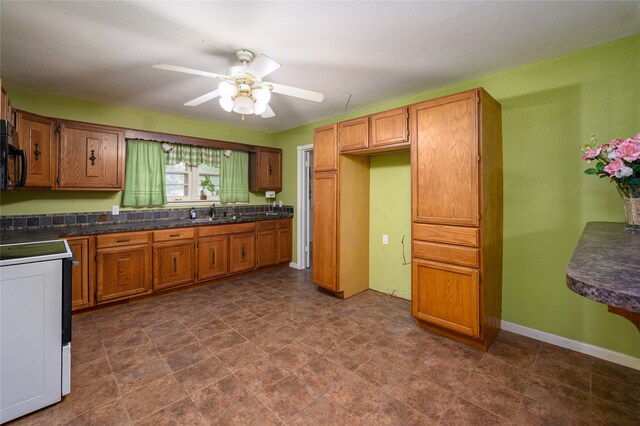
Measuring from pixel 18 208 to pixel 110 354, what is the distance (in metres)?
2.16

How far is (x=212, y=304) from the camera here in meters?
3.32

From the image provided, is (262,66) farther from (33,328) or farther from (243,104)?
(33,328)

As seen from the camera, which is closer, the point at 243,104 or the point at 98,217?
the point at 243,104

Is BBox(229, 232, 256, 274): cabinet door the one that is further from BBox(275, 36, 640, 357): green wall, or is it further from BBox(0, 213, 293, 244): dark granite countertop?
BBox(275, 36, 640, 357): green wall

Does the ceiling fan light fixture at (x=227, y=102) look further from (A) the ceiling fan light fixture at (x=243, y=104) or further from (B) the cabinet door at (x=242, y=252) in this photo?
(B) the cabinet door at (x=242, y=252)

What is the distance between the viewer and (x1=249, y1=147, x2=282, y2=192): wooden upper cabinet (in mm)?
4883

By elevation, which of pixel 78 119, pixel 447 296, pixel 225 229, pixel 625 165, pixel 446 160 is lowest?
pixel 447 296

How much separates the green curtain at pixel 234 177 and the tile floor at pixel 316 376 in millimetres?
2229

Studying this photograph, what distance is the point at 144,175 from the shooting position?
388 cm

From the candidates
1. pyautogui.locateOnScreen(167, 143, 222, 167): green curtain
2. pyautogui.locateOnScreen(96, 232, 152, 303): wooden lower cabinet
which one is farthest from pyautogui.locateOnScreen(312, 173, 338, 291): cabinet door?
pyautogui.locateOnScreen(96, 232, 152, 303): wooden lower cabinet

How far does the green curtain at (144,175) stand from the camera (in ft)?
12.3

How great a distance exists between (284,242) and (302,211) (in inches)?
24.6

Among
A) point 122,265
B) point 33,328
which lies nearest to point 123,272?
point 122,265

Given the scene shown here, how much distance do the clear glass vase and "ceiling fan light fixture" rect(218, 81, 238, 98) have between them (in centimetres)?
271
